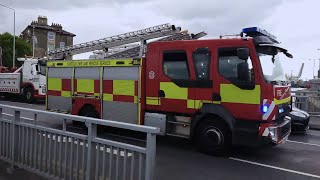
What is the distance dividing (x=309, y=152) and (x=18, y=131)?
256 inches

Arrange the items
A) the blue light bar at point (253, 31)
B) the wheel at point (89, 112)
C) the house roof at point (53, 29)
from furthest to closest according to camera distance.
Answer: the house roof at point (53, 29) < the wheel at point (89, 112) < the blue light bar at point (253, 31)

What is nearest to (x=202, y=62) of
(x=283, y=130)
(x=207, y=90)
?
(x=207, y=90)

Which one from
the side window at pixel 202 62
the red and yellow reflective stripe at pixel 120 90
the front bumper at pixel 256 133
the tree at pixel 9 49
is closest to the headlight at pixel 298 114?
the front bumper at pixel 256 133

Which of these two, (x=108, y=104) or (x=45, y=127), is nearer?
(x=45, y=127)

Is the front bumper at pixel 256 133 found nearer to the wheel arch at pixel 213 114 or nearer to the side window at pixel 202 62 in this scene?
the wheel arch at pixel 213 114

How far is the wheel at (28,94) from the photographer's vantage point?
22073mm

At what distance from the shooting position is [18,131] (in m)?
6.10

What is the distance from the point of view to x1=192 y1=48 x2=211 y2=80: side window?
8.34 meters

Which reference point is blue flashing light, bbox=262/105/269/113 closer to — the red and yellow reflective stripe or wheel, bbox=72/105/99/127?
the red and yellow reflective stripe

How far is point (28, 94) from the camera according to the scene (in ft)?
72.9

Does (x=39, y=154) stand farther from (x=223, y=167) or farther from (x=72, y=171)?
(x=223, y=167)

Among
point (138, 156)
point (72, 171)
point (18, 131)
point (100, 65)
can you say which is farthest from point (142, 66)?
point (138, 156)

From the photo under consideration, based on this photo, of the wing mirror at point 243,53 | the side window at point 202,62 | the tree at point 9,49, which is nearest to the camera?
the wing mirror at point 243,53

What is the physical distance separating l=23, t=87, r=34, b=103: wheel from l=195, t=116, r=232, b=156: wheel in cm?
1580
